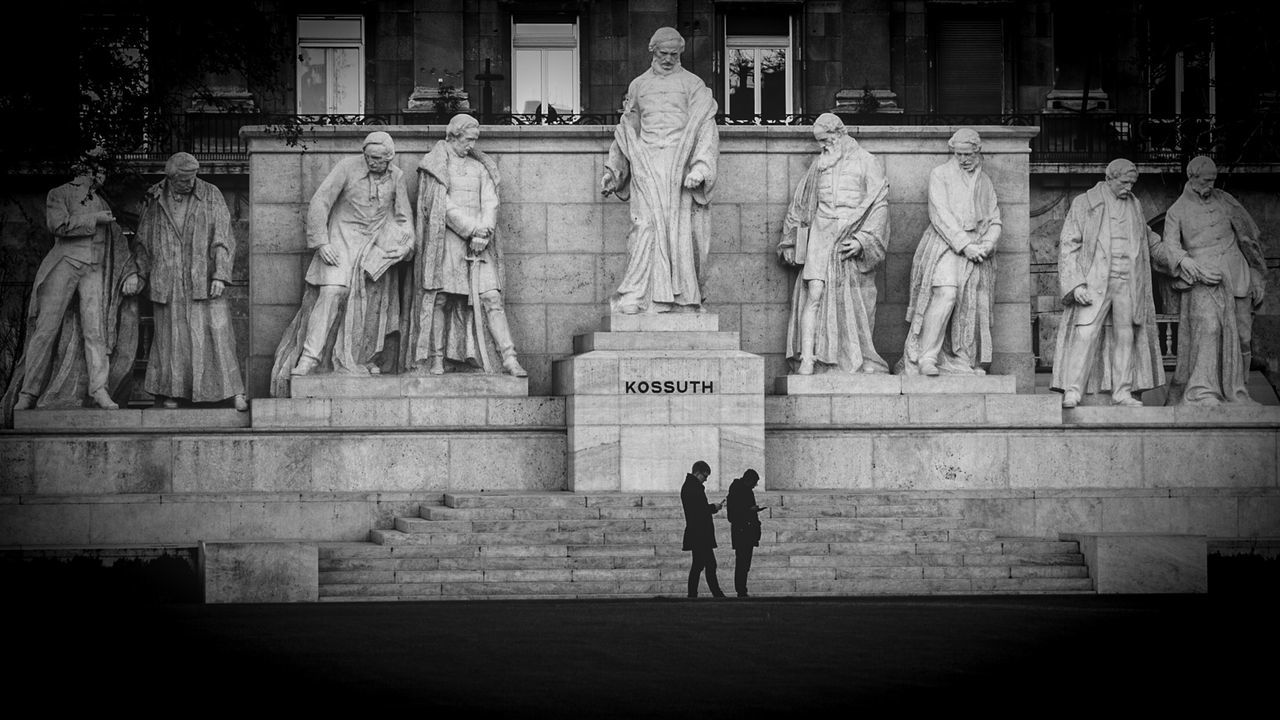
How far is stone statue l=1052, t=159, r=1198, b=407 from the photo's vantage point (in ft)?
108

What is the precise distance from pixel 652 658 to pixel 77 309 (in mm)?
13663

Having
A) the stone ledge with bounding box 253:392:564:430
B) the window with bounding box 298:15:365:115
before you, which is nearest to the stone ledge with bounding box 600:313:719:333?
→ the stone ledge with bounding box 253:392:564:430

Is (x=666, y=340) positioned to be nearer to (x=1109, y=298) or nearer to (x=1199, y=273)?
(x=1109, y=298)

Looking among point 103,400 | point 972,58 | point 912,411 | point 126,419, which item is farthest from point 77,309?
point 972,58

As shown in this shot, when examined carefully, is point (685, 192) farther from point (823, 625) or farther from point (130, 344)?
point (823, 625)

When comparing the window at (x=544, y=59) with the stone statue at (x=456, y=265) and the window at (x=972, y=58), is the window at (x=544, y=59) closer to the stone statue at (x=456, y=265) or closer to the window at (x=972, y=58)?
the window at (x=972, y=58)

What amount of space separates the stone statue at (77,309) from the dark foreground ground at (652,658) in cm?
642

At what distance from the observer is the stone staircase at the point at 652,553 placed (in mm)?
27250

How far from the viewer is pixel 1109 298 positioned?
3281 centimetres

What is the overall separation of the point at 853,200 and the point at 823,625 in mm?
10341

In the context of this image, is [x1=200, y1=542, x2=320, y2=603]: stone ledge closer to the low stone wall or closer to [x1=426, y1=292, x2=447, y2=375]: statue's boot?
[x1=426, y1=292, x2=447, y2=375]: statue's boot

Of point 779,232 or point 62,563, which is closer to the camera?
point 62,563

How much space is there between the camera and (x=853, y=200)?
32.4 meters

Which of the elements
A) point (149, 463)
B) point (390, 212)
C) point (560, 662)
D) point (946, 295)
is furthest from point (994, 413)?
point (560, 662)
